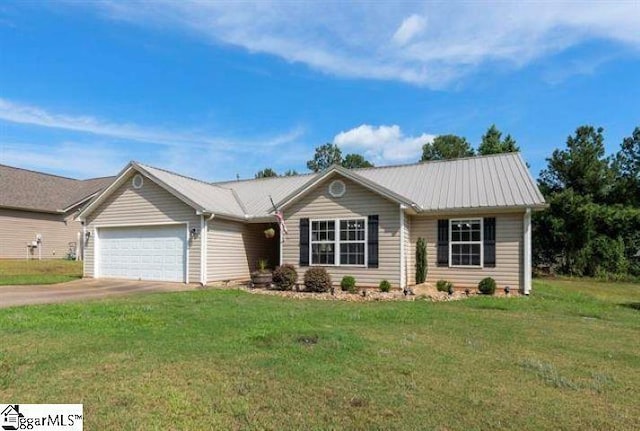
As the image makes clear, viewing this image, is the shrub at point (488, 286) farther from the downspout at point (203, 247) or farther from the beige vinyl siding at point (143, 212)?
the beige vinyl siding at point (143, 212)

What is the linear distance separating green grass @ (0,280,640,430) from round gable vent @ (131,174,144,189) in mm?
8680

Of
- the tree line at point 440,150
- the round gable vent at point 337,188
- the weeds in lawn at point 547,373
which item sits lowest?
the weeds in lawn at point 547,373

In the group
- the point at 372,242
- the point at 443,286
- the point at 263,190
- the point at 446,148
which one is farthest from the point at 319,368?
the point at 446,148

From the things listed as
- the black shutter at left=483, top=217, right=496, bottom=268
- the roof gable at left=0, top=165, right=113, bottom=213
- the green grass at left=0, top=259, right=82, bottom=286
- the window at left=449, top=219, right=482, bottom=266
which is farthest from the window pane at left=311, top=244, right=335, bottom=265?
the roof gable at left=0, top=165, right=113, bottom=213

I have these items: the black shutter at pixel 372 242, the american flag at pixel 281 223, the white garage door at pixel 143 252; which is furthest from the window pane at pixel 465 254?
the white garage door at pixel 143 252

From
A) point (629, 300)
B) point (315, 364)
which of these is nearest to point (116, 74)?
point (315, 364)

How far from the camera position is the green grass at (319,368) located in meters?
4.11

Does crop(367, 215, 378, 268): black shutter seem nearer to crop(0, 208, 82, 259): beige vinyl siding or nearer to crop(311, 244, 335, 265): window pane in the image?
crop(311, 244, 335, 265): window pane

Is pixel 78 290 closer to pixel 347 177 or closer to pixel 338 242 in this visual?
pixel 338 242

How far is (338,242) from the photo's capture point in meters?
15.8

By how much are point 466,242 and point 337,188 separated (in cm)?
486

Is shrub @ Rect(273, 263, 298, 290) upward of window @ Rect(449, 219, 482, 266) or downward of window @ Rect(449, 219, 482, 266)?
downward

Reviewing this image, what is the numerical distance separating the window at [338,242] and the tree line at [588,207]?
1014 cm

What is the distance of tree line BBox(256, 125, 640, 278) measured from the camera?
75.0 ft
